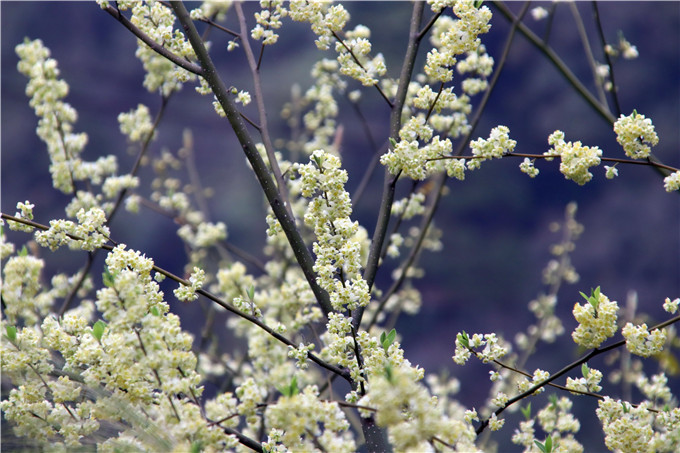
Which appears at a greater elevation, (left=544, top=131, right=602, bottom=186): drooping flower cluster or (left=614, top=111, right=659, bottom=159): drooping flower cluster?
(left=614, top=111, right=659, bottom=159): drooping flower cluster

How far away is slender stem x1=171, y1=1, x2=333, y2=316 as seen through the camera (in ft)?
4.51

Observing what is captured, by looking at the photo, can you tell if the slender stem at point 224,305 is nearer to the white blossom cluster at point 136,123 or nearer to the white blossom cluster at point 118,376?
the white blossom cluster at point 118,376

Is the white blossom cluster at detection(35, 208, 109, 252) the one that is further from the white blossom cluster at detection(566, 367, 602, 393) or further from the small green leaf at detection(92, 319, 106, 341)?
the white blossom cluster at detection(566, 367, 602, 393)

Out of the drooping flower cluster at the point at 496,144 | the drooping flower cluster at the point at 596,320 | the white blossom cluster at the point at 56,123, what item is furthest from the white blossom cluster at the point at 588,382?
the white blossom cluster at the point at 56,123

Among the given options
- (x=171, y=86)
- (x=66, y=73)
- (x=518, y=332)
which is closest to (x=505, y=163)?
(x=518, y=332)

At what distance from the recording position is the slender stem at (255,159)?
1.38 meters

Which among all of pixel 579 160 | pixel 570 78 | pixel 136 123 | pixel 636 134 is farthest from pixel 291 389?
pixel 136 123

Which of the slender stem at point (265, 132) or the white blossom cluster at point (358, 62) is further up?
the white blossom cluster at point (358, 62)

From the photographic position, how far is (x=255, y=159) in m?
1.39

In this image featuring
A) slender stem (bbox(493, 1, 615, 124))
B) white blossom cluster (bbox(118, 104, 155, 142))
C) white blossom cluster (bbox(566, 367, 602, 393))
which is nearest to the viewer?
white blossom cluster (bbox(566, 367, 602, 393))

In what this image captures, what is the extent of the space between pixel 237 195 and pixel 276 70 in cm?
96

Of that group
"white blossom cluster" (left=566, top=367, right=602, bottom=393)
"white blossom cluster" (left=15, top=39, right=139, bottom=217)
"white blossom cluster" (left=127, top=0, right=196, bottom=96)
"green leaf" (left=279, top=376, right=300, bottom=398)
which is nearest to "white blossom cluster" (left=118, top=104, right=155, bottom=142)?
"white blossom cluster" (left=15, top=39, right=139, bottom=217)

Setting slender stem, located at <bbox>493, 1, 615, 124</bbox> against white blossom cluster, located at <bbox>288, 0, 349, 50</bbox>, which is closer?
white blossom cluster, located at <bbox>288, 0, 349, 50</bbox>

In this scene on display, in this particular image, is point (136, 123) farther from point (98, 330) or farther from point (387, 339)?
point (387, 339)
